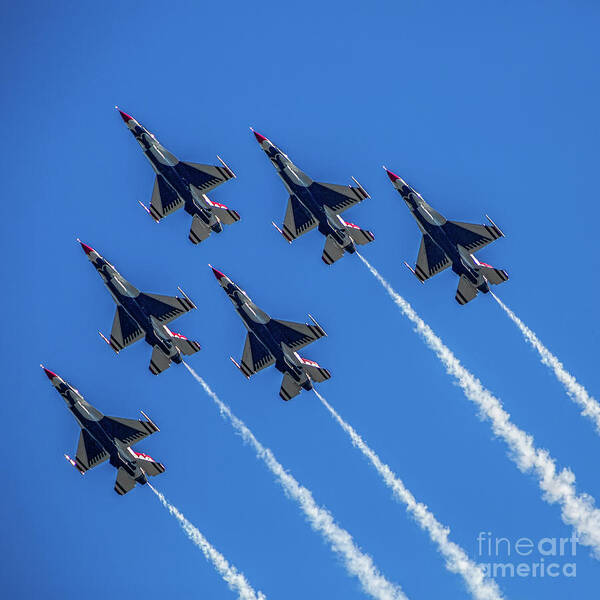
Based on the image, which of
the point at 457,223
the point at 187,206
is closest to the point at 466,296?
the point at 457,223

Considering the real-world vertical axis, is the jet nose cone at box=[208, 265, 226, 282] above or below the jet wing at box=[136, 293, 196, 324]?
above

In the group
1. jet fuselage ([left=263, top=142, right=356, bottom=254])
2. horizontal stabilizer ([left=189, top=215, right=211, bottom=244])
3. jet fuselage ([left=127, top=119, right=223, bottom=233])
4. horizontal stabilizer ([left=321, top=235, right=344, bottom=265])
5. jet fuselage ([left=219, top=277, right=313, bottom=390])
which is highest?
jet fuselage ([left=263, top=142, right=356, bottom=254])

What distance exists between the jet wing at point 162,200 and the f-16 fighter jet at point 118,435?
15.8 metres

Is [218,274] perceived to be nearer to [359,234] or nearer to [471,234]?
[359,234]

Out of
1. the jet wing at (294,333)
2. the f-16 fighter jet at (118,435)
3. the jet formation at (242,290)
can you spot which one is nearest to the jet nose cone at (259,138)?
the jet formation at (242,290)

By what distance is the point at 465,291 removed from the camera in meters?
86.1

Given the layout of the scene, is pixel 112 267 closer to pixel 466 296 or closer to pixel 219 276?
pixel 219 276

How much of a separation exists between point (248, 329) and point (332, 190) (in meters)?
12.9

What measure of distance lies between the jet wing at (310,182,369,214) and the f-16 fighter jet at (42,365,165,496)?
883 inches

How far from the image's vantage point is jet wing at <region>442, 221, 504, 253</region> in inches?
3351

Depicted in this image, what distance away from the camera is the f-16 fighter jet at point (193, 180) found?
86.9m

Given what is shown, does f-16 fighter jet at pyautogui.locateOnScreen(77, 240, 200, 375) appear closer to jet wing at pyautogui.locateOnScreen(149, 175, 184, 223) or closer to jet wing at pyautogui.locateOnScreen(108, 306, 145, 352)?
jet wing at pyautogui.locateOnScreen(108, 306, 145, 352)

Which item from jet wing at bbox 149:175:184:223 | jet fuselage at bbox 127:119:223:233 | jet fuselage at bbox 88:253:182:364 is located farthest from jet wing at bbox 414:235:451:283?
jet fuselage at bbox 88:253:182:364

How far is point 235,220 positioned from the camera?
290 feet
